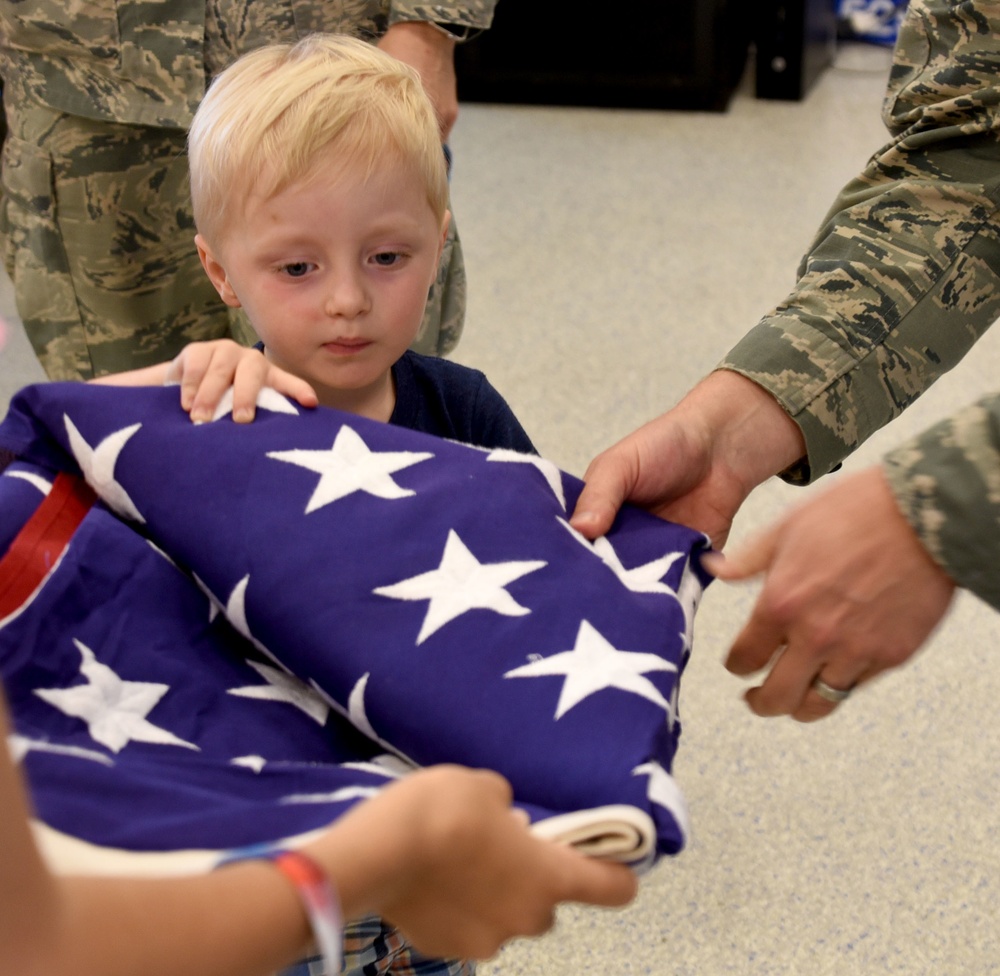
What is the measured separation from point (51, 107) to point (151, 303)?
262 mm

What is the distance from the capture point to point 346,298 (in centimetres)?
91

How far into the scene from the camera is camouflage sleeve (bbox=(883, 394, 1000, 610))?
0.77 metres

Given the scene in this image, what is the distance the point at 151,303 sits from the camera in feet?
5.08

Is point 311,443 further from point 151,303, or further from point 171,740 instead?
point 151,303

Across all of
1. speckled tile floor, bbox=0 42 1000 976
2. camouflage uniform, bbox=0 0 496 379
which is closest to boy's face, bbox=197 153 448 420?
camouflage uniform, bbox=0 0 496 379

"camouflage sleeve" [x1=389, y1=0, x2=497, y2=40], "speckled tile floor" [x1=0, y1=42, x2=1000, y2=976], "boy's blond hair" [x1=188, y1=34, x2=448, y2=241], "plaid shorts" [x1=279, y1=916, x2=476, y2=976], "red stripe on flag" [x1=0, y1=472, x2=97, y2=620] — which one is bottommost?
"speckled tile floor" [x1=0, y1=42, x2=1000, y2=976]

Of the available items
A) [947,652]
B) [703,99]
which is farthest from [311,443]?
[703,99]

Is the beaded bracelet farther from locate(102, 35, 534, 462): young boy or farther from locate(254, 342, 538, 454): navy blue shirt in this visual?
locate(254, 342, 538, 454): navy blue shirt

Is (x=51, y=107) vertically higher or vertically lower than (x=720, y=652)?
higher

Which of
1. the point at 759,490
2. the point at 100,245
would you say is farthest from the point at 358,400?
the point at 759,490

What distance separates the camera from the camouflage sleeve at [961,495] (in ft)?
2.54

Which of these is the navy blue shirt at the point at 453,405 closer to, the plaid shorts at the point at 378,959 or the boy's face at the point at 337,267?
the boy's face at the point at 337,267

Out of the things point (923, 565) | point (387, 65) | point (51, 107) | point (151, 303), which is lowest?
point (151, 303)

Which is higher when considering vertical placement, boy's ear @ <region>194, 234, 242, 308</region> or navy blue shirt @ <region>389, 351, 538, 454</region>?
boy's ear @ <region>194, 234, 242, 308</region>
